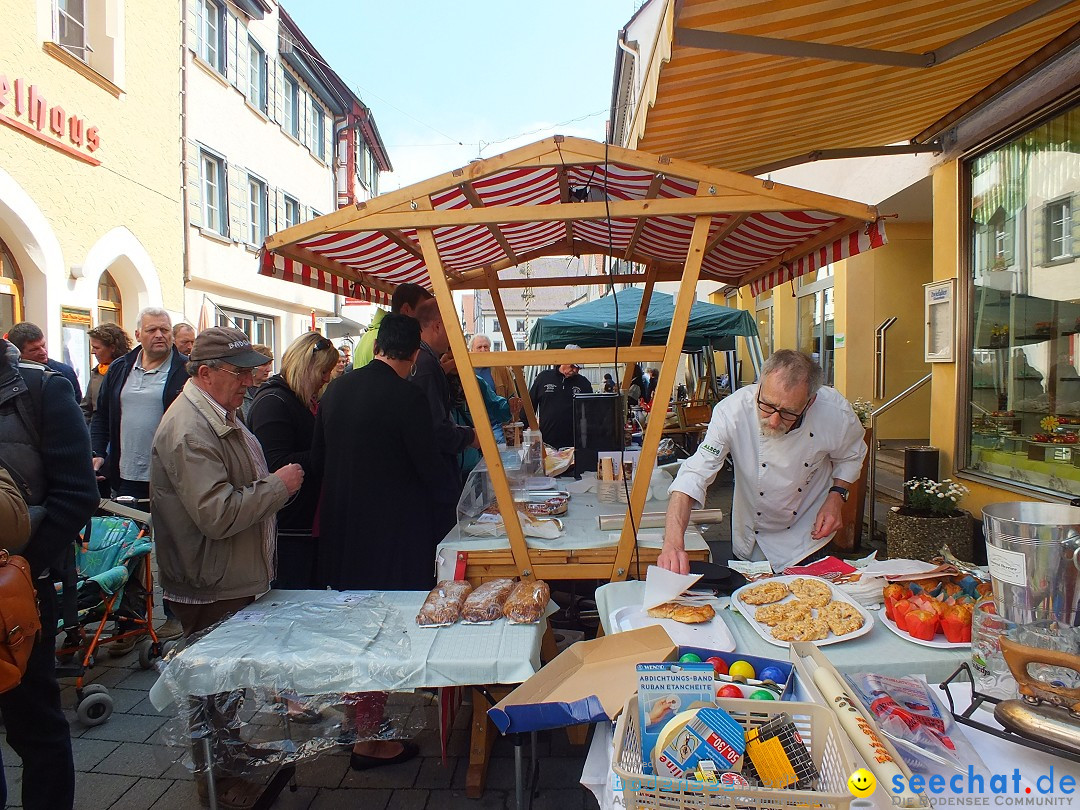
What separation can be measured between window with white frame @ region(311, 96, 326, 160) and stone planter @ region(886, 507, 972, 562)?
1824 cm

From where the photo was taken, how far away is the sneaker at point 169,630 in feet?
13.9

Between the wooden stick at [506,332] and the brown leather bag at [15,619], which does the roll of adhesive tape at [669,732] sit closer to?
the brown leather bag at [15,619]

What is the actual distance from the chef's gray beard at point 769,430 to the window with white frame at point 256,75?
15.0 m

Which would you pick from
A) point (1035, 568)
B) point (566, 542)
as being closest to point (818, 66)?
point (566, 542)

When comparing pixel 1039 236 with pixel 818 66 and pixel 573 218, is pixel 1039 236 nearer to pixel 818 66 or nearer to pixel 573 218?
pixel 818 66

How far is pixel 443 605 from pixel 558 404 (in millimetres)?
4614

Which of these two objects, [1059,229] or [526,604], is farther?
[1059,229]

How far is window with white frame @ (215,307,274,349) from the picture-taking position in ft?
45.7

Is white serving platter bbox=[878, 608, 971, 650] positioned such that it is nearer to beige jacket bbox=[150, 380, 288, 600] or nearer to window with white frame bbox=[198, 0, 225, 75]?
beige jacket bbox=[150, 380, 288, 600]

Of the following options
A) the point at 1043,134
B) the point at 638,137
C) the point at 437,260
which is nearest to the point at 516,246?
the point at 638,137

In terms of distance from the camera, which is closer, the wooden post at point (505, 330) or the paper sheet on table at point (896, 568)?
the paper sheet on table at point (896, 568)

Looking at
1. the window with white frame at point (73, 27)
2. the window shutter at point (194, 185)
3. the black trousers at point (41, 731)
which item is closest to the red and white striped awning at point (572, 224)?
the black trousers at point (41, 731)

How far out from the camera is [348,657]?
2.10 m

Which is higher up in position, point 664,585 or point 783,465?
point 783,465
